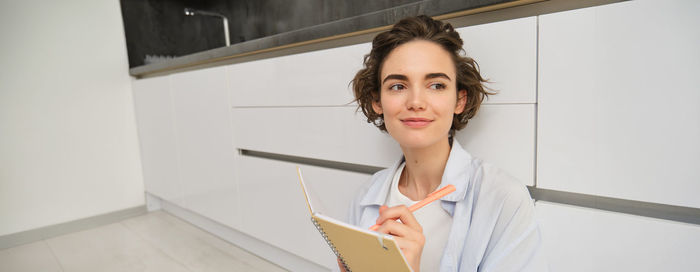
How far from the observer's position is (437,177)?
723 millimetres

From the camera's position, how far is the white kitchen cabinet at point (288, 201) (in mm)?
1159

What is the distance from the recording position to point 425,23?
68cm

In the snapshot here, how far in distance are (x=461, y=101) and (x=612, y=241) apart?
36 cm

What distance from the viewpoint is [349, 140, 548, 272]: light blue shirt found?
55cm

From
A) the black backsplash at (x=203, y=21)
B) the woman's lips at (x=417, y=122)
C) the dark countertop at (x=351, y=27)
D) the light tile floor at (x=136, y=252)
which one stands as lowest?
the light tile floor at (x=136, y=252)

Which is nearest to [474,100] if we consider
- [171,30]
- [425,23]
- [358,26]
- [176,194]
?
[425,23]

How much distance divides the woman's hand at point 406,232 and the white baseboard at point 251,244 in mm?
855

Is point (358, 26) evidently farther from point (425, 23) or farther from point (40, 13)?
point (40, 13)

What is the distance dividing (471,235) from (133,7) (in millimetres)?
2422

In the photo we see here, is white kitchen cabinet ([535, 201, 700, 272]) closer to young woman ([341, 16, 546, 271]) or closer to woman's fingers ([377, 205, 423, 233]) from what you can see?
young woman ([341, 16, 546, 271])

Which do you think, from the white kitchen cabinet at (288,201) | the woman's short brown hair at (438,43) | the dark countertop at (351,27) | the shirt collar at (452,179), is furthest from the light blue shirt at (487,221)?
the white kitchen cabinet at (288,201)

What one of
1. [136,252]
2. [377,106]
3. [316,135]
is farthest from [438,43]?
[136,252]

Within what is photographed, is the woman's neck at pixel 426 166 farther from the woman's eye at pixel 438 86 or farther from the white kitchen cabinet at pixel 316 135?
the white kitchen cabinet at pixel 316 135

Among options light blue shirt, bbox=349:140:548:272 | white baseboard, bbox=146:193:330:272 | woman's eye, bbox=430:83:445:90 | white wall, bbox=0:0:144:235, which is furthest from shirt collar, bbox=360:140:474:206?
white wall, bbox=0:0:144:235
